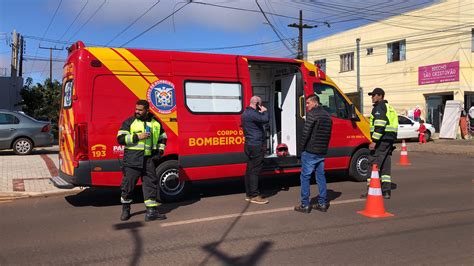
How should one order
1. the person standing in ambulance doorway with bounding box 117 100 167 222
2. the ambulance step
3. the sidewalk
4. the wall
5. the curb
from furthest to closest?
the wall, the sidewalk, the curb, the ambulance step, the person standing in ambulance doorway with bounding box 117 100 167 222

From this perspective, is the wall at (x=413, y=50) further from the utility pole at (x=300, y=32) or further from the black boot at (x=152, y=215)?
the black boot at (x=152, y=215)

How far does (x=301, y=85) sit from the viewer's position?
29.9 ft

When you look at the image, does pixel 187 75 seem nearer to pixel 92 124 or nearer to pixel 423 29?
pixel 92 124

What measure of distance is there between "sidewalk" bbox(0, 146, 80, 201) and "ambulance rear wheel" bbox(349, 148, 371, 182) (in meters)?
5.80

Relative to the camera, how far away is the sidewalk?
28.4 ft

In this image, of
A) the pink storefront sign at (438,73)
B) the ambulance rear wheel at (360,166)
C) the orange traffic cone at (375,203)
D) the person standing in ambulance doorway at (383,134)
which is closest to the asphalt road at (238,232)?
the orange traffic cone at (375,203)

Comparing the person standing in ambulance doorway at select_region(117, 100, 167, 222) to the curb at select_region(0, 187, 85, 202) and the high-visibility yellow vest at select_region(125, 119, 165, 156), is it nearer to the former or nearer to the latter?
the high-visibility yellow vest at select_region(125, 119, 165, 156)

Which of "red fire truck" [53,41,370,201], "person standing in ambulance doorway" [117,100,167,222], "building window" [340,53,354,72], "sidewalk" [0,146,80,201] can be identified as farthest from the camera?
"building window" [340,53,354,72]

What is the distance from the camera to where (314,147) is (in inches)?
271

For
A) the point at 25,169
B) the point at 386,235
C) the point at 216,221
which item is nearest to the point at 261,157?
the point at 216,221

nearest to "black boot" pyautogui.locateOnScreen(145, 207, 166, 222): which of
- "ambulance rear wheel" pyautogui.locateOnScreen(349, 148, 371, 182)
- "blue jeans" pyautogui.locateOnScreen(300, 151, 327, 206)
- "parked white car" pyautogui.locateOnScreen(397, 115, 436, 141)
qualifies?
"blue jeans" pyautogui.locateOnScreen(300, 151, 327, 206)

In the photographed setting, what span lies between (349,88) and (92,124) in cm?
2948

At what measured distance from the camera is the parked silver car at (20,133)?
49.5 feet

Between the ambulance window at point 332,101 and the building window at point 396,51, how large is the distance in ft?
73.0
